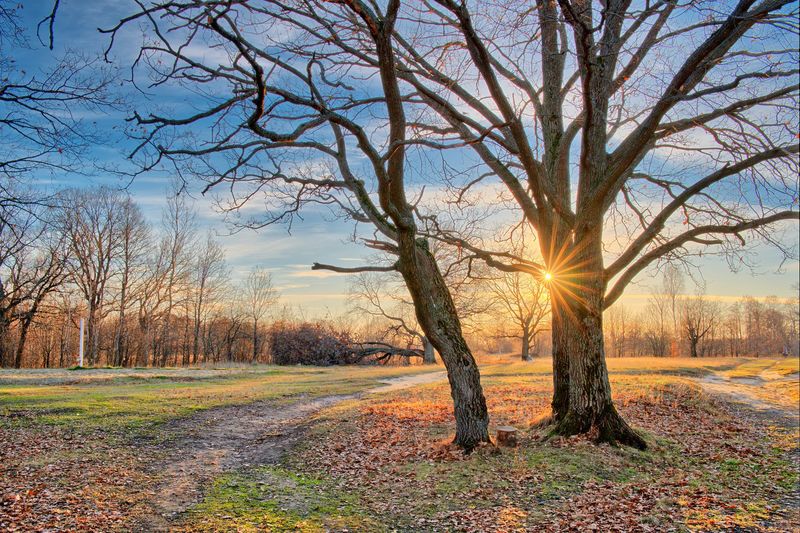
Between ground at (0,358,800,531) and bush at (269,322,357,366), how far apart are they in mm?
26009

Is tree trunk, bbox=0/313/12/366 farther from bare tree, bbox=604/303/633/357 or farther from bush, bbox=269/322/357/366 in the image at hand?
bare tree, bbox=604/303/633/357

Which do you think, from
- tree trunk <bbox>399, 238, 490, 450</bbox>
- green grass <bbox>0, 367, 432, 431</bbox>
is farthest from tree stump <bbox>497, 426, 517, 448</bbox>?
green grass <bbox>0, 367, 432, 431</bbox>

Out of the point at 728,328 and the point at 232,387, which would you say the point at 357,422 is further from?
the point at 728,328

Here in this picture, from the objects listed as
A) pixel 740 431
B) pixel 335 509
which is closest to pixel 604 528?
pixel 335 509

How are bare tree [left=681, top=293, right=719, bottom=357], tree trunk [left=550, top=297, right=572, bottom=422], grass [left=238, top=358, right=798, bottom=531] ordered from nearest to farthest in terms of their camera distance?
grass [left=238, top=358, right=798, bottom=531] < tree trunk [left=550, top=297, right=572, bottom=422] < bare tree [left=681, top=293, right=719, bottom=357]

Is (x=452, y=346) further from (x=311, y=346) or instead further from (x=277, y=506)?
(x=311, y=346)

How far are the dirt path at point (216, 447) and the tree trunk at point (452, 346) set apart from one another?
3.68 m

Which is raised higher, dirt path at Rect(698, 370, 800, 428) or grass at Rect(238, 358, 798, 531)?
grass at Rect(238, 358, 798, 531)

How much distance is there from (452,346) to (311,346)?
33.2 meters

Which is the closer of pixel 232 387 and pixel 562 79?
pixel 562 79

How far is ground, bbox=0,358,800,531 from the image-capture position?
6.18 meters

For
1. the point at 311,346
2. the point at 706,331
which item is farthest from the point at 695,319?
the point at 311,346

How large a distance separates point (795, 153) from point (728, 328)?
9055 cm

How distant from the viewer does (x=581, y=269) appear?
32.3 feet
